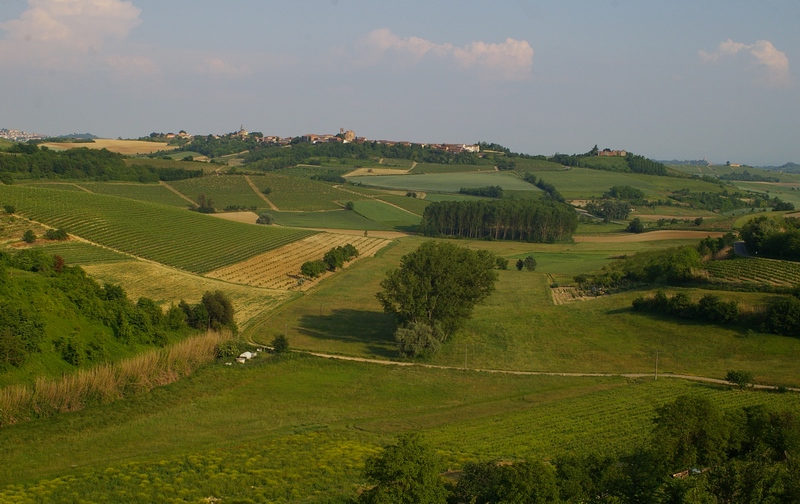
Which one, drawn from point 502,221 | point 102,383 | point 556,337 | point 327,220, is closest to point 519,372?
point 556,337

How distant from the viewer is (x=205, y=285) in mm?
72562

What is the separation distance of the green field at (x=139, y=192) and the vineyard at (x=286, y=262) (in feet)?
124

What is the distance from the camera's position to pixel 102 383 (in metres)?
42.3

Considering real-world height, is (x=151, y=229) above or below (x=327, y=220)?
above

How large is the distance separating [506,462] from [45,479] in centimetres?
1928

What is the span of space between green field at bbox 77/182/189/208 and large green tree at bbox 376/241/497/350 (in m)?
84.1

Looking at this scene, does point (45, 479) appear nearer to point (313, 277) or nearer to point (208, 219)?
point (313, 277)

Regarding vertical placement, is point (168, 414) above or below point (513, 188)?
below

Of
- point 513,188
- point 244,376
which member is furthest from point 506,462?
point 513,188

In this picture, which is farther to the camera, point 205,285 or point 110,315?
point 205,285

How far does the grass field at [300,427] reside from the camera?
99.8ft

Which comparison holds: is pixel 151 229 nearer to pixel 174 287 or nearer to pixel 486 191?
pixel 174 287

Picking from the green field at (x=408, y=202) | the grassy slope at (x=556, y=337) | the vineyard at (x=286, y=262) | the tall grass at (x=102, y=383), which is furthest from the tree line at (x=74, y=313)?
the green field at (x=408, y=202)

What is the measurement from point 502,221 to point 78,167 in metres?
86.8
